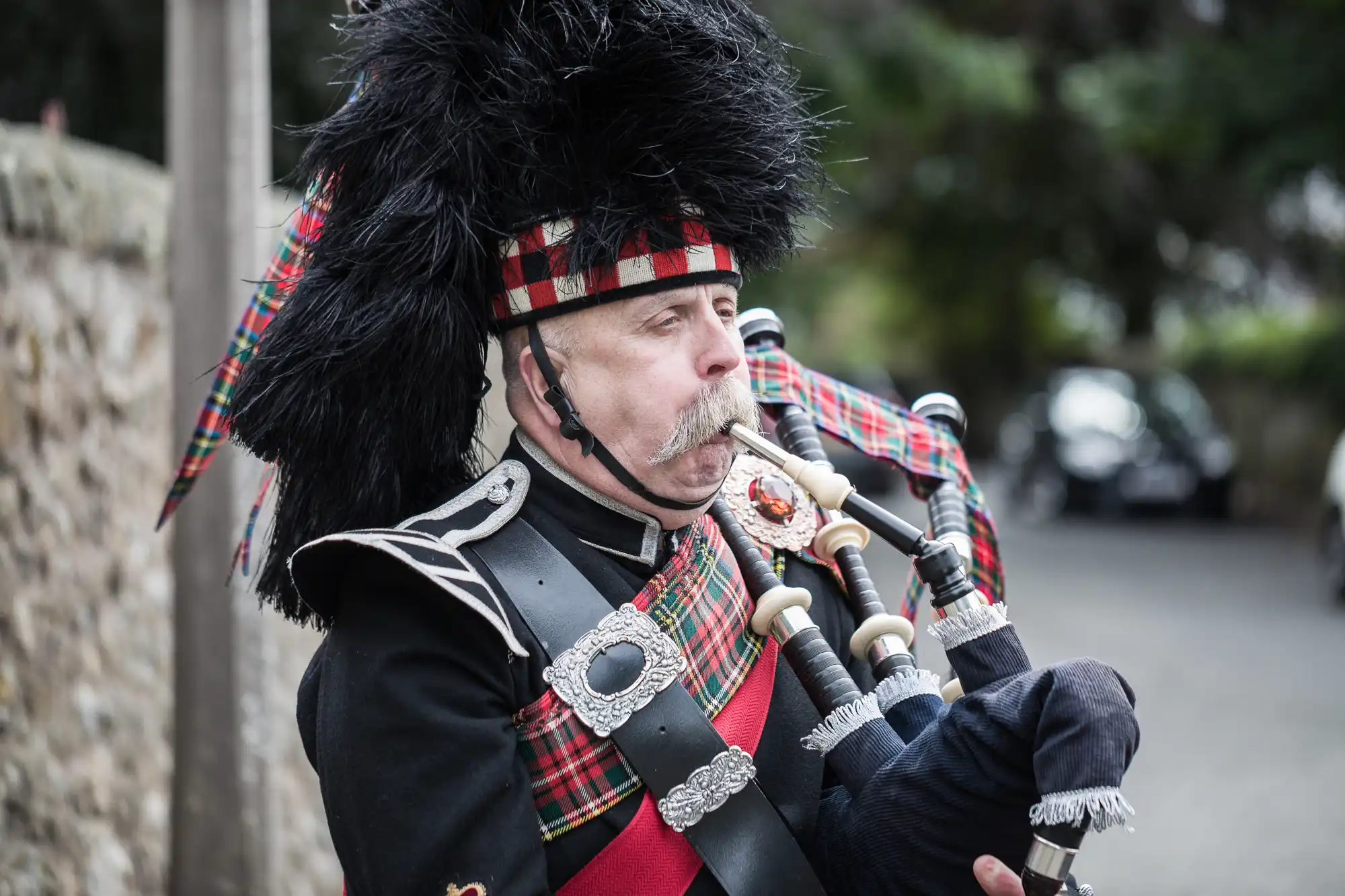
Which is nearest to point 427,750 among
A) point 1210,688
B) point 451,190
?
point 451,190

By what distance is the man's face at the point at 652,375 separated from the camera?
1818 mm

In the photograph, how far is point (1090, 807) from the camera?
4.79 feet

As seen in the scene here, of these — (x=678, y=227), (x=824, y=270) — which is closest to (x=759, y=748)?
(x=678, y=227)

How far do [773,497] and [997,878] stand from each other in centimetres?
72

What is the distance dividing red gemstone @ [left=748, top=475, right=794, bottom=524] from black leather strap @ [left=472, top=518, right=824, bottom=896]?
0.44 m

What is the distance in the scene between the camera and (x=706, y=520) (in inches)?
82.1

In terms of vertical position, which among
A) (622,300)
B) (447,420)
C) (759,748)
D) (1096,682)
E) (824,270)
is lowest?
(759,748)

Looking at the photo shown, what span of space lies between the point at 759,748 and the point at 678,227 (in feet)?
2.28

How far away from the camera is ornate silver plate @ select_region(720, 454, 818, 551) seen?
2.14 meters

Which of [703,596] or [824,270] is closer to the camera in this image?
[703,596]

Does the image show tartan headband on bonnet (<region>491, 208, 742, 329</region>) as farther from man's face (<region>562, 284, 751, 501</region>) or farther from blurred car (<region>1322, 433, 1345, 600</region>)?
blurred car (<region>1322, 433, 1345, 600</region>)

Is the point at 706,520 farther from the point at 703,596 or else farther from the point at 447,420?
the point at 447,420

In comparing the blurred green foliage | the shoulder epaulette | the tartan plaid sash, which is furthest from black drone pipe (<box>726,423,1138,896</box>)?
the tartan plaid sash

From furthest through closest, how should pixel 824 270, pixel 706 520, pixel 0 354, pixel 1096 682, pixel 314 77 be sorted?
1. pixel 824 270
2. pixel 314 77
3. pixel 0 354
4. pixel 706 520
5. pixel 1096 682
